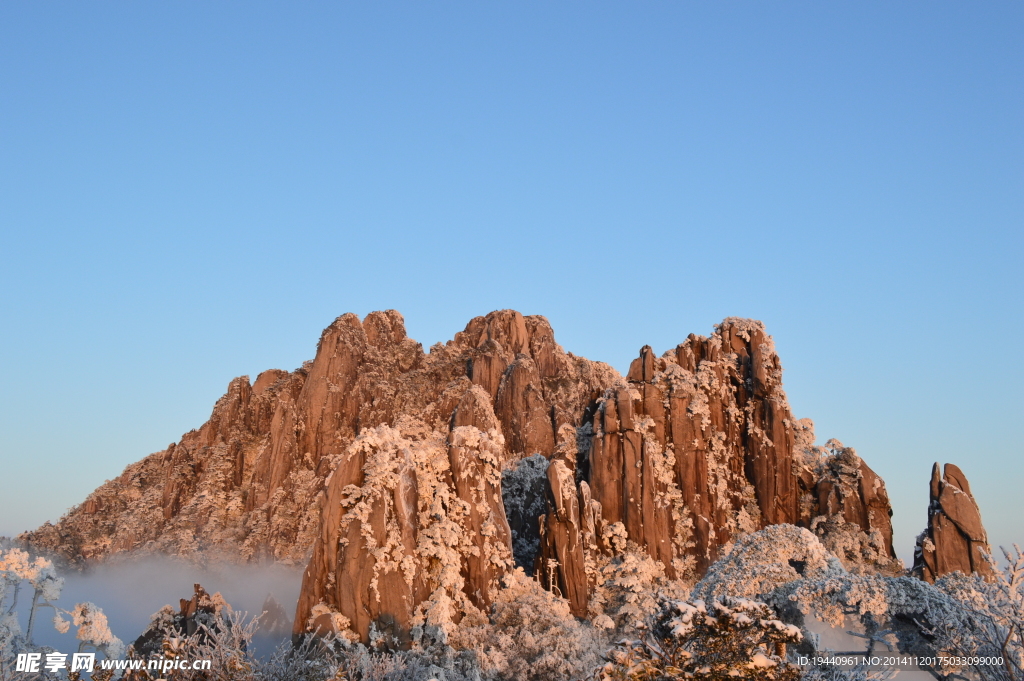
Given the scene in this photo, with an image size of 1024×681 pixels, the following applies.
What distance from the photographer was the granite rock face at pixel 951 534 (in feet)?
173

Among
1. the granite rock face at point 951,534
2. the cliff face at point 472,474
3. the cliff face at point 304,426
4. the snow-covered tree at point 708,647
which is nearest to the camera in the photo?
the snow-covered tree at point 708,647

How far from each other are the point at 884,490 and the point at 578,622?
23.2 metres

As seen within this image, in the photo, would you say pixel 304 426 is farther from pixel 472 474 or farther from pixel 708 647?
pixel 708 647

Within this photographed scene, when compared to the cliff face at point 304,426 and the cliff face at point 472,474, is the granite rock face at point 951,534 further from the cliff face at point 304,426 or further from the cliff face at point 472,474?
the cliff face at point 304,426

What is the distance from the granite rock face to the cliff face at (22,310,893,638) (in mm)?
3622

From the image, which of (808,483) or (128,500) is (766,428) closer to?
(808,483)

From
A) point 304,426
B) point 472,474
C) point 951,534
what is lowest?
point 951,534

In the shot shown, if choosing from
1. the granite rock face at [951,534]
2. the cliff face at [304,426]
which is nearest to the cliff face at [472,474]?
the cliff face at [304,426]

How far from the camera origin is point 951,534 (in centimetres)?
5350

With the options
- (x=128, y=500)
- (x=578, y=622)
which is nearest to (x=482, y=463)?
(x=578, y=622)

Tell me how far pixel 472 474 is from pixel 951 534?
2797cm

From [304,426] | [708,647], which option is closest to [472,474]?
[304,426]

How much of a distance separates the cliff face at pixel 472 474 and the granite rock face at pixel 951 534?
11.9ft

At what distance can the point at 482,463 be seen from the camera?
50.7 meters
